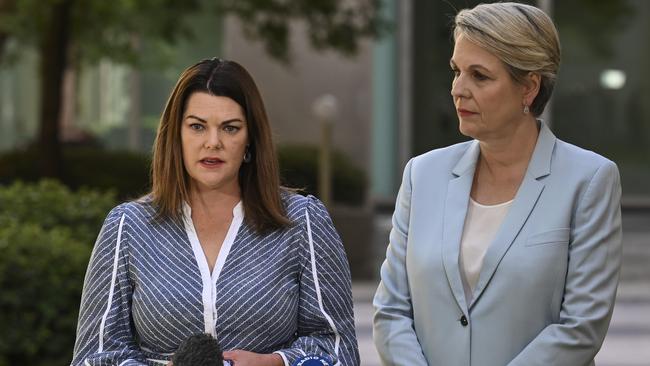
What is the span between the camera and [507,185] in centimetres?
355

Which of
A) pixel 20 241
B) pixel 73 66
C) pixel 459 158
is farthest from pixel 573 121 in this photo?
pixel 459 158

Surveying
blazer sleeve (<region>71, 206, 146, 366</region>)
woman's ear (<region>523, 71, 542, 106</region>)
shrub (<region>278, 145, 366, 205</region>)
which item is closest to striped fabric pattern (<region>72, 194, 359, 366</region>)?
blazer sleeve (<region>71, 206, 146, 366</region>)

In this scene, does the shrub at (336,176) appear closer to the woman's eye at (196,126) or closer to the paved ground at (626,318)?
the paved ground at (626,318)

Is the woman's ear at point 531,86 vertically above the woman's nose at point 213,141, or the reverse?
the woman's ear at point 531,86

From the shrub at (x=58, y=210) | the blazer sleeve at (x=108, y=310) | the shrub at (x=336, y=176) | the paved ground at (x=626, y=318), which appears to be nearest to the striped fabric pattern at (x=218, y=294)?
the blazer sleeve at (x=108, y=310)

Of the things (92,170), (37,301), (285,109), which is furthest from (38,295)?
(285,109)

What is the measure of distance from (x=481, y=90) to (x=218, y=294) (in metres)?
0.82

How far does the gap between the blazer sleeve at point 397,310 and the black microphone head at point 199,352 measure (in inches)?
20.1

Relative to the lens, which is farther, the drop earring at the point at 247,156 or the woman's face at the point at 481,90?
the drop earring at the point at 247,156

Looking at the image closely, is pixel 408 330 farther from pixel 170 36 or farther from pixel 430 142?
pixel 430 142

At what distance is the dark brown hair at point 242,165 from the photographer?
347 cm

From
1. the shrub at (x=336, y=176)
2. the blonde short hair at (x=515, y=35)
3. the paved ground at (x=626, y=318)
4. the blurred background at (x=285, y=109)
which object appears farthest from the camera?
the shrub at (x=336, y=176)

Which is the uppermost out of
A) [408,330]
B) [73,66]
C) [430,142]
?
[408,330]

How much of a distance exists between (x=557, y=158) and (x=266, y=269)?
0.80 meters
